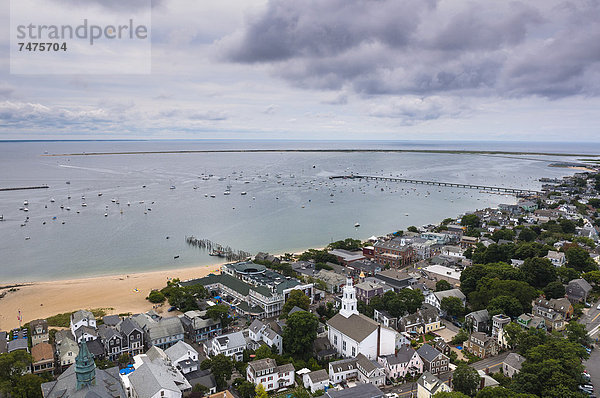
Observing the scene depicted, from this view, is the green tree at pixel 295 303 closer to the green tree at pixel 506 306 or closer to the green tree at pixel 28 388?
the green tree at pixel 506 306

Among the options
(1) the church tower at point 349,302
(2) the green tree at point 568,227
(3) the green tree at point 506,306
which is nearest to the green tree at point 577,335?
(3) the green tree at point 506,306

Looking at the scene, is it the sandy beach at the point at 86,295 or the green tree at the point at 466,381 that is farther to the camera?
the sandy beach at the point at 86,295

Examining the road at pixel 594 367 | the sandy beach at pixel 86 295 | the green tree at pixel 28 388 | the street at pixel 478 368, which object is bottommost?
the sandy beach at pixel 86 295

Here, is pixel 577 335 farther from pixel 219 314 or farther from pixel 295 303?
pixel 219 314

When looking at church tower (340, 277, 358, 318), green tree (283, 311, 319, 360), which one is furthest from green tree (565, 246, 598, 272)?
green tree (283, 311, 319, 360)

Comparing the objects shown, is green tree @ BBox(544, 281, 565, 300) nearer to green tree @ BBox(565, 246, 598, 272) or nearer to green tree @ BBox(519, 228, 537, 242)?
green tree @ BBox(565, 246, 598, 272)

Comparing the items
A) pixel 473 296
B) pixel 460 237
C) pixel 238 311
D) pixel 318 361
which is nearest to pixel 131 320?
pixel 238 311
